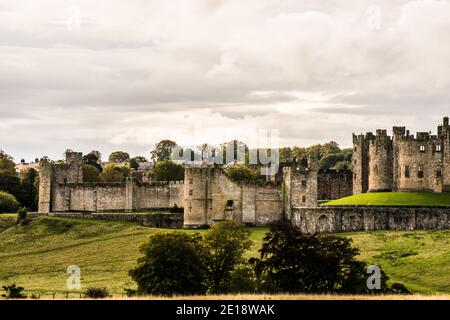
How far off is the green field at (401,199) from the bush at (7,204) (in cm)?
4284

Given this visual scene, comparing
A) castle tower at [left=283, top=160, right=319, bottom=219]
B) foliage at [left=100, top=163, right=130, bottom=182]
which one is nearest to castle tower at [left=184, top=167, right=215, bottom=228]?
castle tower at [left=283, top=160, right=319, bottom=219]

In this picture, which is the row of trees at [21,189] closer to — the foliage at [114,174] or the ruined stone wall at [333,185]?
the foliage at [114,174]

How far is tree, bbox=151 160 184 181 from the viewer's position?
13200 cm

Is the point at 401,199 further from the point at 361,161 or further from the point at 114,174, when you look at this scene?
the point at 114,174

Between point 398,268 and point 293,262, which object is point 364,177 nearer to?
point 398,268

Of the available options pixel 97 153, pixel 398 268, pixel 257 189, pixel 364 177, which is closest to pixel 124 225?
pixel 257 189

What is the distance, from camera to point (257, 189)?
99.5m

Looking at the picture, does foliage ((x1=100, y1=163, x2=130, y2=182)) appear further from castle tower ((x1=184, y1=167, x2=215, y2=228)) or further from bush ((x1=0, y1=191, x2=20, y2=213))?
castle tower ((x1=184, y1=167, x2=215, y2=228))

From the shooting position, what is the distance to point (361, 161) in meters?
106

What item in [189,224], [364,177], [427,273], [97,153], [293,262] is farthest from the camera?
[97,153]

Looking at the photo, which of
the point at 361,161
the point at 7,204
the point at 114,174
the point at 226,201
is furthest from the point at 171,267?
the point at 114,174

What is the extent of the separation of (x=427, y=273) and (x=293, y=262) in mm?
13767

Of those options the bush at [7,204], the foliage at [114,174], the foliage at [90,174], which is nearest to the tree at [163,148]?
the foliage at [114,174]

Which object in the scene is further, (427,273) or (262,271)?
(427,273)
